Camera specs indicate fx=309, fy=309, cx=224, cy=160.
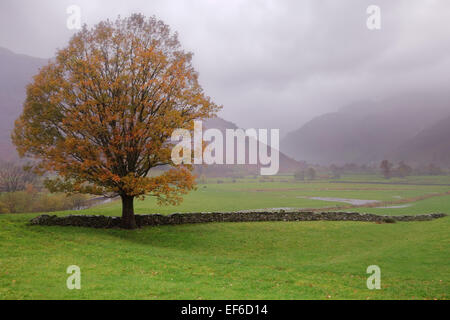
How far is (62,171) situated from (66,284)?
43.7ft

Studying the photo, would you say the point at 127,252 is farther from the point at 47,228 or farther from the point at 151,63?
the point at 151,63

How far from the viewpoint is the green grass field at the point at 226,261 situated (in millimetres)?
11688

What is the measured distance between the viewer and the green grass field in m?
11.7

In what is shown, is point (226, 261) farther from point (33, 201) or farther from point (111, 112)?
point (33, 201)

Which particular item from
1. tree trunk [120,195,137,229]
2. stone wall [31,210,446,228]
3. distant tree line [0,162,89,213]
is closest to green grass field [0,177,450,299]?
tree trunk [120,195,137,229]

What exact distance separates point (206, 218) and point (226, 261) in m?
12.3

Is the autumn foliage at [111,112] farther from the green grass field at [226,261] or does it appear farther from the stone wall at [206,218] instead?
the green grass field at [226,261]

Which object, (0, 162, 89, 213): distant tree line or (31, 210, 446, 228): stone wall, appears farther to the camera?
(0, 162, 89, 213): distant tree line

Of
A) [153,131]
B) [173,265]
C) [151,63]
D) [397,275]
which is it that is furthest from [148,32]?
[397,275]

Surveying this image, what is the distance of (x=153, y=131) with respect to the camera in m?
23.1

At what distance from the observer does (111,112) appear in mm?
22906

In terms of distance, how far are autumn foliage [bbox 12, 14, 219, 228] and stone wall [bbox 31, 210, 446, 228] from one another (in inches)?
82.2

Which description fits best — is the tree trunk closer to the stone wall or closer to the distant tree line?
the stone wall

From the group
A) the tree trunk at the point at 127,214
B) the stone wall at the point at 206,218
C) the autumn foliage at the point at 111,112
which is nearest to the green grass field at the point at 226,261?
the tree trunk at the point at 127,214
